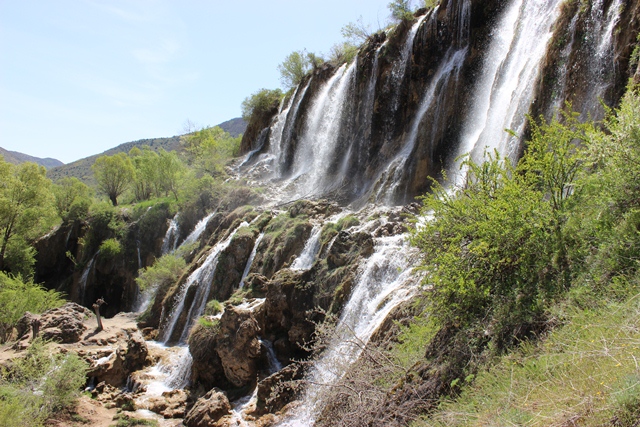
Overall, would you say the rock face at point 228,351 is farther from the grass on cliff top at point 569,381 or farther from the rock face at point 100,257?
the rock face at point 100,257

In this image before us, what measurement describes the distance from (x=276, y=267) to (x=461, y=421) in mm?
12216

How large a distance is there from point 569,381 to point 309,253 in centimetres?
1191

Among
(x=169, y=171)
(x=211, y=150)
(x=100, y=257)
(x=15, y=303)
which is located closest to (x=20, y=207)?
(x=100, y=257)

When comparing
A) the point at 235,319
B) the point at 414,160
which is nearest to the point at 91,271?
the point at 235,319

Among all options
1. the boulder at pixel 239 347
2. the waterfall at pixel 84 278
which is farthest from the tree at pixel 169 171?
the boulder at pixel 239 347

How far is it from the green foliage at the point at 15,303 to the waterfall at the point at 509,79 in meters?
20.1

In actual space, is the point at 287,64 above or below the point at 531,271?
above

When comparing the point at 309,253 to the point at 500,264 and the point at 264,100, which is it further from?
the point at 264,100

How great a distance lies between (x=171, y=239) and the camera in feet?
92.5

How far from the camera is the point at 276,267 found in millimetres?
16141

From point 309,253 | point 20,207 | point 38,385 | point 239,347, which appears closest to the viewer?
point 38,385

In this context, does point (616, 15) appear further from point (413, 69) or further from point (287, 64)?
point (287, 64)

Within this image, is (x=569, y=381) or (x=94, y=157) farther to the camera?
(x=94, y=157)

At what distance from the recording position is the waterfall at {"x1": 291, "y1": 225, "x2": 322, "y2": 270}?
48.9ft
